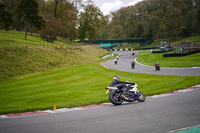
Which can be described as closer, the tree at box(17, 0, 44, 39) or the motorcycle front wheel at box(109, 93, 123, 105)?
the motorcycle front wheel at box(109, 93, 123, 105)

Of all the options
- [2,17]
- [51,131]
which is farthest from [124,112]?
[2,17]

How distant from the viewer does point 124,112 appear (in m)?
9.62

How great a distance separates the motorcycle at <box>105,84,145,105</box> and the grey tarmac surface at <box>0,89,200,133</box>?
47.2 inches

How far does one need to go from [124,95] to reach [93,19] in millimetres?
80059

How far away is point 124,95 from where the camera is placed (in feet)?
38.7

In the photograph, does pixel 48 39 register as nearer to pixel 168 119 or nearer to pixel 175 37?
pixel 168 119

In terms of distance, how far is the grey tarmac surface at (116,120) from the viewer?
739 centimetres

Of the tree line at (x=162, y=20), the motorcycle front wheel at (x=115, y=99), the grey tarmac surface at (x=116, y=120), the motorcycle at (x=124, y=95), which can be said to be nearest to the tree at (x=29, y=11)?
the motorcycle at (x=124, y=95)

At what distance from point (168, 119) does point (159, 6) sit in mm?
132016

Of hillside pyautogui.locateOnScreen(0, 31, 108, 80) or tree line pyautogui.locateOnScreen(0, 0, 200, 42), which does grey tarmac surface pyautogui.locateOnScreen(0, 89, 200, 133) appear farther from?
tree line pyautogui.locateOnScreen(0, 0, 200, 42)

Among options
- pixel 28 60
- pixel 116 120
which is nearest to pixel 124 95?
pixel 116 120

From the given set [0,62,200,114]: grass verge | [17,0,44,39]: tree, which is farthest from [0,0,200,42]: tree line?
[0,62,200,114]: grass verge

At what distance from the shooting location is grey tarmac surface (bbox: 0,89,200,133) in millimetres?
7387

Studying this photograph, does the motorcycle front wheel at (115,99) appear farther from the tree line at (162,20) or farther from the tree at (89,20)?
the tree line at (162,20)
